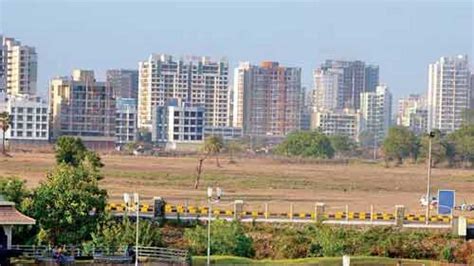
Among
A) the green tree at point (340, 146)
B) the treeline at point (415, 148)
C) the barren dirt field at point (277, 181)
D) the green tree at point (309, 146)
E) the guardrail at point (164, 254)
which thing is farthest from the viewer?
the green tree at point (340, 146)

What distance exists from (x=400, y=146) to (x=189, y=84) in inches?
3242

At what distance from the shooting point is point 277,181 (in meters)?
73.0

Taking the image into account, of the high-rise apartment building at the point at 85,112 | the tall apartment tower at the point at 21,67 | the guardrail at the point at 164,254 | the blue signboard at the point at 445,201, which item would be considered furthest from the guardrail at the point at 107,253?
the tall apartment tower at the point at 21,67

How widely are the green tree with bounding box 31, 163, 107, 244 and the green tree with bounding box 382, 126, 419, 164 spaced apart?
70.9 m

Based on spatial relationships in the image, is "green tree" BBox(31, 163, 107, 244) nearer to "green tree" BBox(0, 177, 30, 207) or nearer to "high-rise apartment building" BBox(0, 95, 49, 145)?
"green tree" BBox(0, 177, 30, 207)

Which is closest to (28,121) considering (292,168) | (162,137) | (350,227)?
(162,137)

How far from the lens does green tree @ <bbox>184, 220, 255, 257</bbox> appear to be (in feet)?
116

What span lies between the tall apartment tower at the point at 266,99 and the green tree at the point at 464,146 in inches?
2701

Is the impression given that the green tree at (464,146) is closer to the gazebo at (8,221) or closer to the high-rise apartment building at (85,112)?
the high-rise apartment building at (85,112)

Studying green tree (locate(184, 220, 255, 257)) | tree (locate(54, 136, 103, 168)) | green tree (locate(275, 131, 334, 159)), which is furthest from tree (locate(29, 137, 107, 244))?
green tree (locate(275, 131, 334, 159))

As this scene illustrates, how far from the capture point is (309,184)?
235ft

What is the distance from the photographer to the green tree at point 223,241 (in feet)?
116

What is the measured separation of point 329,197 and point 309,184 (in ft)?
35.0

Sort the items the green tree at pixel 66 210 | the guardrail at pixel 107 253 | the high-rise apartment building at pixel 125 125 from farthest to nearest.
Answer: the high-rise apartment building at pixel 125 125
the green tree at pixel 66 210
the guardrail at pixel 107 253
